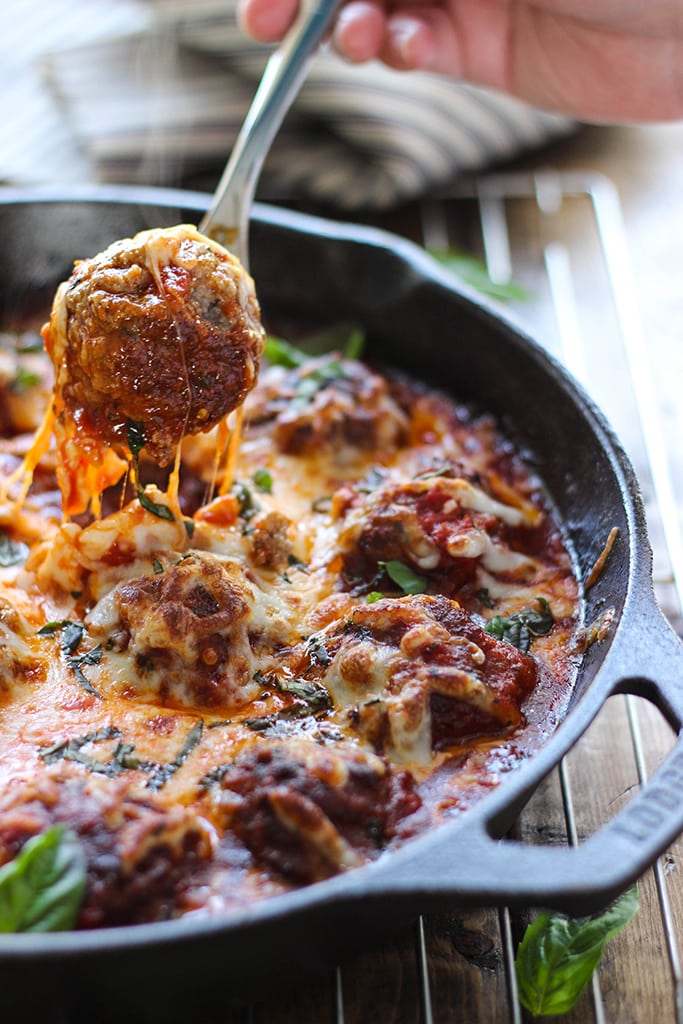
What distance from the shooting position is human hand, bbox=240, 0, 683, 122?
426 cm

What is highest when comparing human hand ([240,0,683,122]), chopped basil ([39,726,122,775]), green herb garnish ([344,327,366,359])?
human hand ([240,0,683,122])

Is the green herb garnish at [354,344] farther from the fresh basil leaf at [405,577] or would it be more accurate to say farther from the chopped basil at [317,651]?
the chopped basil at [317,651]

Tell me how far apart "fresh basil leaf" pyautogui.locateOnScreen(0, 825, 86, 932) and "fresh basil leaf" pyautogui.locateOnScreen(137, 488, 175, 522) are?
3.37ft

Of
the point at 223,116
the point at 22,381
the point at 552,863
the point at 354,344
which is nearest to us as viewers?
the point at 552,863

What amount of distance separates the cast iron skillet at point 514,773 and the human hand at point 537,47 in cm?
92

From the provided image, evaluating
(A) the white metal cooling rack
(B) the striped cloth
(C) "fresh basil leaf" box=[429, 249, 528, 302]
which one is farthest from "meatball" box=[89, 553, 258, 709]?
(B) the striped cloth

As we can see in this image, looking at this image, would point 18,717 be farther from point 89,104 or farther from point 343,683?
point 89,104

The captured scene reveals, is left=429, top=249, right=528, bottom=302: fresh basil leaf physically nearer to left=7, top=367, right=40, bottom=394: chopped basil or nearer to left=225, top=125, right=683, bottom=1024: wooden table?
left=225, top=125, right=683, bottom=1024: wooden table

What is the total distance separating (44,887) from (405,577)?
129 centimetres

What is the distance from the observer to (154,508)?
9.52 feet

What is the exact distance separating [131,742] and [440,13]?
11.3ft

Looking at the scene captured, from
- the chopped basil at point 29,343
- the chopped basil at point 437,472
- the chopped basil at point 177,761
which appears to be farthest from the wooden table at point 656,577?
the chopped basil at point 29,343

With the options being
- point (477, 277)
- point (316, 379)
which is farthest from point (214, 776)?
point (477, 277)

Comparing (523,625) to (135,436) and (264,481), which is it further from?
(135,436)
